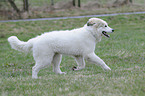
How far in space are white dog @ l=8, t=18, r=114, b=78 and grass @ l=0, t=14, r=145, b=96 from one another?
424mm

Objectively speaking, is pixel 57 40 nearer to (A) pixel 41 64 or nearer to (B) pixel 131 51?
(A) pixel 41 64

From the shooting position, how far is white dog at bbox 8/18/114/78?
6.96 m

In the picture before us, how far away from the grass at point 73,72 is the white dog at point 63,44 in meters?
0.42

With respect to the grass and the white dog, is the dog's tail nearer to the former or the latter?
the white dog

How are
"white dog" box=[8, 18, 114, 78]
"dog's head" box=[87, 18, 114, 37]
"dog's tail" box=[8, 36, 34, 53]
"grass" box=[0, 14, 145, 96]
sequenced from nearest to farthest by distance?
"grass" box=[0, 14, 145, 96] < "white dog" box=[8, 18, 114, 78] < "dog's tail" box=[8, 36, 34, 53] < "dog's head" box=[87, 18, 114, 37]

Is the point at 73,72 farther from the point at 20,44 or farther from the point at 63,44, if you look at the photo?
the point at 20,44

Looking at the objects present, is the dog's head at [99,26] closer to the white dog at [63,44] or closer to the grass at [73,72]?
the white dog at [63,44]

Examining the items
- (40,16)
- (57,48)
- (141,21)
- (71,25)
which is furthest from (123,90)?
(40,16)

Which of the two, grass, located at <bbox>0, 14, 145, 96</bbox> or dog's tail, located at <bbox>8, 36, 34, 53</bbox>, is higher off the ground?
dog's tail, located at <bbox>8, 36, 34, 53</bbox>

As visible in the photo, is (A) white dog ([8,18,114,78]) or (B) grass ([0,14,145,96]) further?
(A) white dog ([8,18,114,78])

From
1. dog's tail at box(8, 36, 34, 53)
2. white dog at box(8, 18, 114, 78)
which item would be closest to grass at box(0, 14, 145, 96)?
white dog at box(8, 18, 114, 78)

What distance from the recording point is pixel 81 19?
2266 cm

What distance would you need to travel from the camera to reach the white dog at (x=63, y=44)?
6.96 metres

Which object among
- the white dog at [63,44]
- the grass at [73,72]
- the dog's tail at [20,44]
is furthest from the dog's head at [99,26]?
the dog's tail at [20,44]
